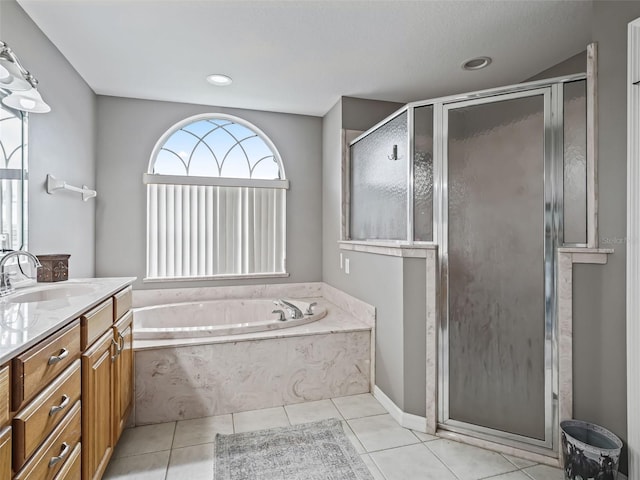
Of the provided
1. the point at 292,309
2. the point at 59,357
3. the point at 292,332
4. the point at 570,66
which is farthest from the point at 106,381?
the point at 570,66

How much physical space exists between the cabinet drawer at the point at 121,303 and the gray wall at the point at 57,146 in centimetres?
59

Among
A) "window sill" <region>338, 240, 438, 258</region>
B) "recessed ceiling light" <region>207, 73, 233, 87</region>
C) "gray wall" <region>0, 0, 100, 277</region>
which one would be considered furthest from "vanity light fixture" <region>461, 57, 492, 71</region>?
"gray wall" <region>0, 0, 100, 277</region>

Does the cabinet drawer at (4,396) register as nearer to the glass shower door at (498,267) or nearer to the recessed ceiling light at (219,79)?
the glass shower door at (498,267)

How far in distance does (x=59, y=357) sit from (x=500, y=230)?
6.58 feet

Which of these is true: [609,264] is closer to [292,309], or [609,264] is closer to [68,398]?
[292,309]

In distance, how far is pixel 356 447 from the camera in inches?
74.9

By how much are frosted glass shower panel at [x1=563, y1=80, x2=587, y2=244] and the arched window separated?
2354mm

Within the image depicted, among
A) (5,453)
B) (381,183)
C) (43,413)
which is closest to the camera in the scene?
(5,453)

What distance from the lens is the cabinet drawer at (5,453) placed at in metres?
0.81

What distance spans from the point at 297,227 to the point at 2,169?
7.46 feet

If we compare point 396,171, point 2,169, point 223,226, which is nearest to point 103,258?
point 223,226

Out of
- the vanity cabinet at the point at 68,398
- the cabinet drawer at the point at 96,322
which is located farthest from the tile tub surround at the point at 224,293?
the cabinet drawer at the point at 96,322

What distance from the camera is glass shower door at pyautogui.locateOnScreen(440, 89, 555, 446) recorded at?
70.1 inches

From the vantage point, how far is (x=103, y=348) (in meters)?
1.50
